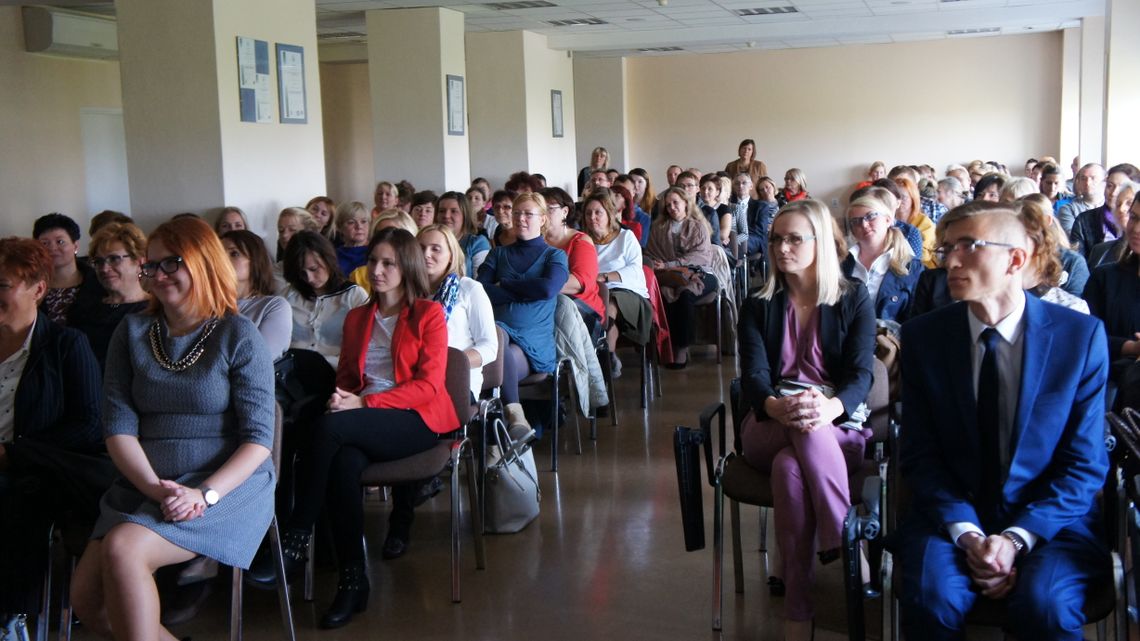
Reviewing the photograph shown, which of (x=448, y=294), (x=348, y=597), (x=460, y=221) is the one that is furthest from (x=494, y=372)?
(x=460, y=221)

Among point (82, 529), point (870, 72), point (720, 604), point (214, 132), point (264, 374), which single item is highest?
point (870, 72)

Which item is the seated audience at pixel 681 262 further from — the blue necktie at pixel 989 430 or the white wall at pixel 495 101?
the blue necktie at pixel 989 430

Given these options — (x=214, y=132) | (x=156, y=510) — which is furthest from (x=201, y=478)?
(x=214, y=132)

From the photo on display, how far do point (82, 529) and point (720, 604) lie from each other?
73.5 inches

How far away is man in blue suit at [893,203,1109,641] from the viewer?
2.36m

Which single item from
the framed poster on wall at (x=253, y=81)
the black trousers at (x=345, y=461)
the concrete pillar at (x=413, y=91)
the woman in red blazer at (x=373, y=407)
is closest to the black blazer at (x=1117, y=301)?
the woman in red blazer at (x=373, y=407)

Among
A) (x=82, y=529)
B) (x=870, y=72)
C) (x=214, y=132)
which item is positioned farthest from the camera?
(x=870, y=72)

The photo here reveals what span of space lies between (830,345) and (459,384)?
128 centimetres

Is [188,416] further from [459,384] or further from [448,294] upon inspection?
[448,294]

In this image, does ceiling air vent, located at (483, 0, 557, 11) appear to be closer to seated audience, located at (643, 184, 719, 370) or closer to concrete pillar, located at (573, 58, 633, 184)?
seated audience, located at (643, 184, 719, 370)

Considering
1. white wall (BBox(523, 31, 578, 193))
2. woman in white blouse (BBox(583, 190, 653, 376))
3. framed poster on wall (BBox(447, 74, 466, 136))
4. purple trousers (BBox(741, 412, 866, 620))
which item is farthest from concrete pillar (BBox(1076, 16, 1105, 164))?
purple trousers (BBox(741, 412, 866, 620))

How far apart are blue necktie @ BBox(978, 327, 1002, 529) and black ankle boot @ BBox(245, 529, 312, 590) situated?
2.03 m

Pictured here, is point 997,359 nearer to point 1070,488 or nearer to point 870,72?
point 1070,488

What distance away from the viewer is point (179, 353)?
294cm
